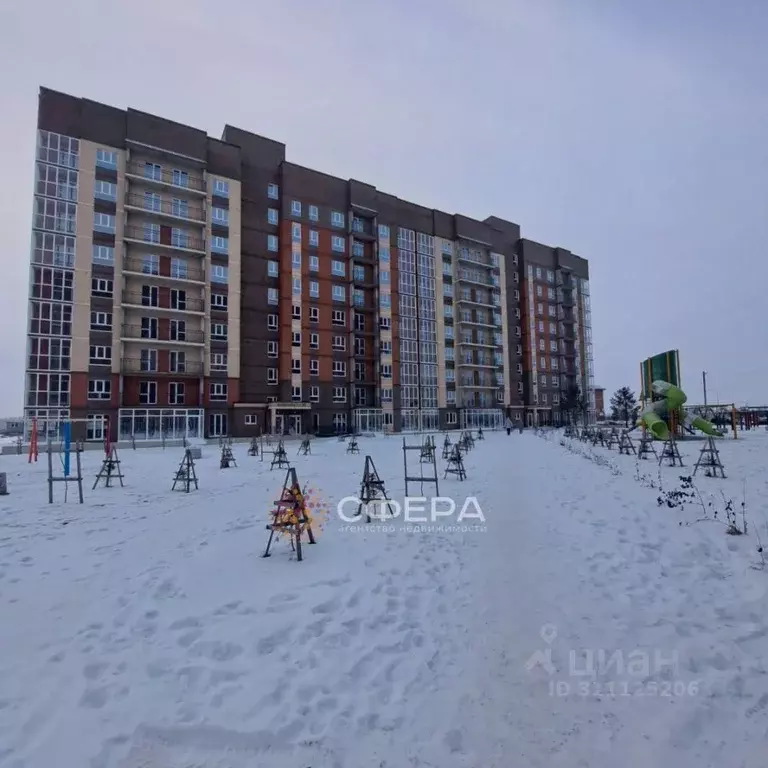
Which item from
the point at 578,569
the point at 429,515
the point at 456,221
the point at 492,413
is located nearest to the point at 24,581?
the point at 429,515

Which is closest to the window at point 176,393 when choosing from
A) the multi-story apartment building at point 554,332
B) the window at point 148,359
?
the window at point 148,359

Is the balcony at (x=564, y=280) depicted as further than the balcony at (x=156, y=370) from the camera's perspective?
Yes

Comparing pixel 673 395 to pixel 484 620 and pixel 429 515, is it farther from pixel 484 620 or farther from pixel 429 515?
pixel 484 620

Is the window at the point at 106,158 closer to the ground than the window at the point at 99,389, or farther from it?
farther from it

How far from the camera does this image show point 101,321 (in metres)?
39.8

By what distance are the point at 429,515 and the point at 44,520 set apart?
8751 millimetres

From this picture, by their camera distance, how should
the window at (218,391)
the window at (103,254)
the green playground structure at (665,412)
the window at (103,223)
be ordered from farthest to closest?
the window at (218,391), the window at (103,223), the window at (103,254), the green playground structure at (665,412)

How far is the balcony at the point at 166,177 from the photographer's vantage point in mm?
42406

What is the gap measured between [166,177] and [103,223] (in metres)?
7.59

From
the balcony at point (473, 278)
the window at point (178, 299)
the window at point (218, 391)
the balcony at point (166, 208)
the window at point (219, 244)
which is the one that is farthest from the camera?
the balcony at point (473, 278)

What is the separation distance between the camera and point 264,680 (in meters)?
4.34

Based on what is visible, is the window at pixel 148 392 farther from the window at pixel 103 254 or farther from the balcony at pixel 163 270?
the window at pixel 103 254

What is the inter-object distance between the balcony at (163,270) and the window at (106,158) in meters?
8.14

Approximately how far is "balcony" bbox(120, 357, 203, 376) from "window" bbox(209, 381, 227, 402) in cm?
184
